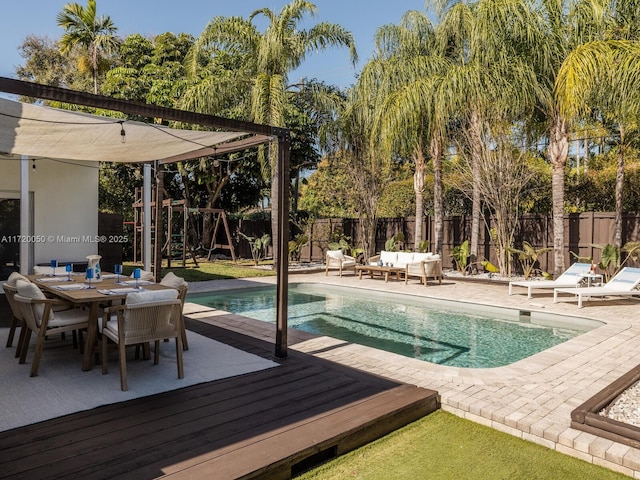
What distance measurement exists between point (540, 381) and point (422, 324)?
343 centimetres

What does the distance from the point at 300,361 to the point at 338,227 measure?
525 inches

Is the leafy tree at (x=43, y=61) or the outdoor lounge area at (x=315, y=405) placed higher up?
the leafy tree at (x=43, y=61)

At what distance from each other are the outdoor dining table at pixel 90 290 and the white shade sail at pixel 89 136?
1.82 metres

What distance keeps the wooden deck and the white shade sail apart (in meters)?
2.65

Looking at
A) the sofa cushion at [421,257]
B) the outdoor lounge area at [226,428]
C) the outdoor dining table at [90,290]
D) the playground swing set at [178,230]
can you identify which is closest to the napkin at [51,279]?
the outdoor dining table at [90,290]

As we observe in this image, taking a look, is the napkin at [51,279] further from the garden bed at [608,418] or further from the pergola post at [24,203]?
the garden bed at [608,418]

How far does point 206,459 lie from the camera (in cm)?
260

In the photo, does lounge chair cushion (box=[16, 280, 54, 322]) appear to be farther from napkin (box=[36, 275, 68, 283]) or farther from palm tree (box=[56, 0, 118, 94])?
palm tree (box=[56, 0, 118, 94])

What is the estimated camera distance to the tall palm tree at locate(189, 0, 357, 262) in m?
12.9

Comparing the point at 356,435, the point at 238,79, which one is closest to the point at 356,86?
the point at 238,79

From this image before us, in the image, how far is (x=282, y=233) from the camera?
4535 millimetres

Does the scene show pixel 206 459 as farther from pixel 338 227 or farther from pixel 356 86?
pixel 338 227

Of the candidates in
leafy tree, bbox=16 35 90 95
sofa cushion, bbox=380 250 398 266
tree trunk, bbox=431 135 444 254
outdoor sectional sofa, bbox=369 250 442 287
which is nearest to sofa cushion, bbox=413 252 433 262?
outdoor sectional sofa, bbox=369 250 442 287

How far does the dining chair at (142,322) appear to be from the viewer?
371 cm
